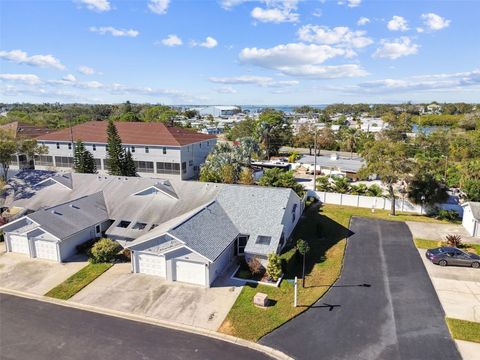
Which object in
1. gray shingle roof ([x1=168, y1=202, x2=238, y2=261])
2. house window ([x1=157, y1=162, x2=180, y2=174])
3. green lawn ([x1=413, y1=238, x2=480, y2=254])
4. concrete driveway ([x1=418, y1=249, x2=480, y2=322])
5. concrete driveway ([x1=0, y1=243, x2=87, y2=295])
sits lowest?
concrete driveway ([x1=418, y1=249, x2=480, y2=322])

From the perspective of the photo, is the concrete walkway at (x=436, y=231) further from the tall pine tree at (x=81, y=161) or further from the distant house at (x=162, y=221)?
the tall pine tree at (x=81, y=161)

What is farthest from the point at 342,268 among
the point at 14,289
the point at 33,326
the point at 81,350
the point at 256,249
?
the point at 14,289

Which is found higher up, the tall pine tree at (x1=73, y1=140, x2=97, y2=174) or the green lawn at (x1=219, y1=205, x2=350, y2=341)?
the tall pine tree at (x1=73, y1=140, x2=97, y2=174)

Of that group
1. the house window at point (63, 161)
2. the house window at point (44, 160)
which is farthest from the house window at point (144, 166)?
the house window at point (44, 160)

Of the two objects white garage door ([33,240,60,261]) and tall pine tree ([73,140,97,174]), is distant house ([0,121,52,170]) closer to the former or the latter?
tall pine tree ([73,140,97,174])

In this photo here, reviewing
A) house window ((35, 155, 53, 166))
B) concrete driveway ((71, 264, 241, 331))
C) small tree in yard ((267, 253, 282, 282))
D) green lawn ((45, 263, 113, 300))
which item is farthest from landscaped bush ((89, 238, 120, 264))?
house window ((35, 155, 53, 166))

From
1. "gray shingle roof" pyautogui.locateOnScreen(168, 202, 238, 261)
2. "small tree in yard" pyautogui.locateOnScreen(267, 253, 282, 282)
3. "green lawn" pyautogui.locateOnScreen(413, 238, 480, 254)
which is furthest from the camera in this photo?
"green lawn" pyautogui.locateOnScreen(413, 238, 480, 254)
